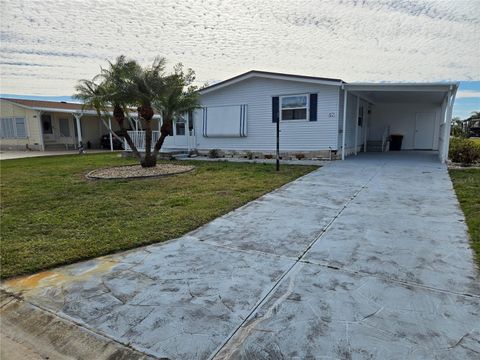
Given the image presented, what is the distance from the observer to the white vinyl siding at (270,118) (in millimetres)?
11945

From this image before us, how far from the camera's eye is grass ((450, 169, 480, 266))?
379 cm

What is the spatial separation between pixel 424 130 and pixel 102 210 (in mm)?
16754

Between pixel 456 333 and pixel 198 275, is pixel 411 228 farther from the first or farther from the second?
pixel 198 275

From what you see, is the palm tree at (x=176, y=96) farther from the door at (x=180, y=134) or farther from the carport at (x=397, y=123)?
the carport at (x=397, y=123)

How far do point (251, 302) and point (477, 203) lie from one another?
4.79 metres

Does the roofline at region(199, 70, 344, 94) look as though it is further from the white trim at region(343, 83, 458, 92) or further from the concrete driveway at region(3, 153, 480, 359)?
the concrete driveway at region(3, 153, 480, 359)

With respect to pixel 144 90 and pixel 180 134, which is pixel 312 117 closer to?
pixel 144 90

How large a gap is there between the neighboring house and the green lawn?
14222mm

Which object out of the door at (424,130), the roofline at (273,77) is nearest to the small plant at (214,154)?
the roofline at (273,77)

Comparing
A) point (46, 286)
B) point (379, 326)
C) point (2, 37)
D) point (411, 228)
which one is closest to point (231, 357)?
point (379, 326)

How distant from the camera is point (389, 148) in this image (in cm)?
1697

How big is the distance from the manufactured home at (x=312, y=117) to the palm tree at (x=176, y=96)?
2.97 m

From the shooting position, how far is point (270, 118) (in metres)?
13.2

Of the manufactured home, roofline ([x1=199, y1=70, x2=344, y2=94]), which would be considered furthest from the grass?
roofline ([x1=199, y1=70, x2=344, y2=94])
